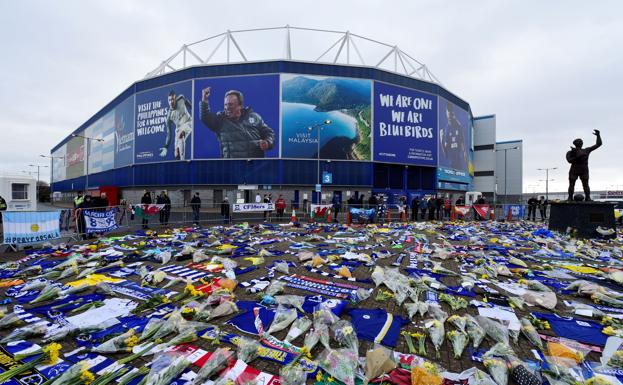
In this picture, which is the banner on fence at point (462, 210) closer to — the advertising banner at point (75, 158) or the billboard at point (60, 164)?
the advertising banner at point (75, 158)

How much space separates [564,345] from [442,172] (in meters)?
44.8

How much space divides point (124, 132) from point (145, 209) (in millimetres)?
43516

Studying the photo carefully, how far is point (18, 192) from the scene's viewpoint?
15.7 m

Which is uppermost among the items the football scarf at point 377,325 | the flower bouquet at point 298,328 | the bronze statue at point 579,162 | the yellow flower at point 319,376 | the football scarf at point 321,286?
the bronze statue at point 579,162

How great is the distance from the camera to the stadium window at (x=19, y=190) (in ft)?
50.5

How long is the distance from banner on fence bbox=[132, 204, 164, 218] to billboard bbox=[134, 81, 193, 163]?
87.4ft

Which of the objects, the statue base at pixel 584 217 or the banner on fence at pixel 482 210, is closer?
the statue base at pixel 584 217

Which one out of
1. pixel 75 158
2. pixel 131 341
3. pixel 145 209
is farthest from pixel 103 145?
pixel 131 341

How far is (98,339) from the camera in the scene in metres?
3.17

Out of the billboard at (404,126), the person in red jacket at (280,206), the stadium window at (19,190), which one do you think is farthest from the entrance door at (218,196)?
the stadium window at (19,190)

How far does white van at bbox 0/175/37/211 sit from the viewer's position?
15.0 meters

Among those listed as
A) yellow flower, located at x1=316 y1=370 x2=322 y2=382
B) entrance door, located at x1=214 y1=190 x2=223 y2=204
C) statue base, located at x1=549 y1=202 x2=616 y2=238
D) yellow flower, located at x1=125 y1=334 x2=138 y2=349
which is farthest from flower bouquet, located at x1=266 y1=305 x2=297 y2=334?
entrance door, located at x1=214 y1=190 x2=223 y2=204

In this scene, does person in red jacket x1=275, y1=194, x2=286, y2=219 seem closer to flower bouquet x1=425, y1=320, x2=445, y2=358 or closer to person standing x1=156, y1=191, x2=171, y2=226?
person standing x1=156, y1=191, x2=171, y2=226

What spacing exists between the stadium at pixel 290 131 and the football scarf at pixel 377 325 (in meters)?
30.8
